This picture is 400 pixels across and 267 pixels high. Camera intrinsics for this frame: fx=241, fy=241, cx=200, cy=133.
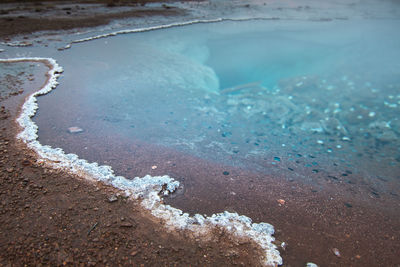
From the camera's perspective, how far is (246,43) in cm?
1070

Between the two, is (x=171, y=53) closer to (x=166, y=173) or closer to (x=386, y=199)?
(x=166, y=173)

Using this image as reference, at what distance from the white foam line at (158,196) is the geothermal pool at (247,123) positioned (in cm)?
16

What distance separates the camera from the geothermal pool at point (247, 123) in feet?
11.5

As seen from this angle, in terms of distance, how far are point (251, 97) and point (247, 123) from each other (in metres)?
1.49

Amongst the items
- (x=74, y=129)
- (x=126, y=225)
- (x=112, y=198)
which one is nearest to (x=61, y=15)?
(x=74, y=129)

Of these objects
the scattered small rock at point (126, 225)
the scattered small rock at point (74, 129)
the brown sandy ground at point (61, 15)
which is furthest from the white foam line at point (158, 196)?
the brown sandy ground at point (61, 15)

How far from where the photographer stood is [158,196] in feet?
11.0

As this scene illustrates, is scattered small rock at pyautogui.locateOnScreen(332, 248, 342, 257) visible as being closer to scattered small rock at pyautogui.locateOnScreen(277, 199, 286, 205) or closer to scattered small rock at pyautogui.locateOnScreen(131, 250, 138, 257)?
scattered small rock at pyautogui.locateOnScreen(277, 199, 286, 205)

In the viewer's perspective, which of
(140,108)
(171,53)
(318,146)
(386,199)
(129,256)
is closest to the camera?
(129,256)

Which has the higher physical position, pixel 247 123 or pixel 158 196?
pixel 158 196

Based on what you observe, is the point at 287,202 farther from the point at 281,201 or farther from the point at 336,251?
the point at 336,251

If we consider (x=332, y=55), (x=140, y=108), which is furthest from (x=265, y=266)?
(x=332, y=55)

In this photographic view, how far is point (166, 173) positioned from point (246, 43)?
28.4 ft

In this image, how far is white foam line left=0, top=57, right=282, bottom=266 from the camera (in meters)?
2.86
